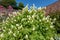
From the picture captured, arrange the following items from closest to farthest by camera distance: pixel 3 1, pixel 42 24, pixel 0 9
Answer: pixel 42 24 → pixel 0 9 → pixel 3 1

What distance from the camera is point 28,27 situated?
23.9 feet

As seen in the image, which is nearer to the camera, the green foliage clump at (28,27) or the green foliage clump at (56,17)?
the green foliage clump at (28,27)

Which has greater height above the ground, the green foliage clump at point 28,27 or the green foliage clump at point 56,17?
the green foliage clump at point 56,17

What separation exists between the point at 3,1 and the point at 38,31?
102 feet

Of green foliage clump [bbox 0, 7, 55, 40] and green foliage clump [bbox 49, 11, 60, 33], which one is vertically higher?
green foliage clump [bbox 49, 11, 60, 33]

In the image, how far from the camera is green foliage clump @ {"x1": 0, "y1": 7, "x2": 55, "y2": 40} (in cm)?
702

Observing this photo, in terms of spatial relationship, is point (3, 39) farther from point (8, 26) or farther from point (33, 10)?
point (33, 10)

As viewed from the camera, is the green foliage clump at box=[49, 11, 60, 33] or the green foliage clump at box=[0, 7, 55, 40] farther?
the green foliage clump at box=[49, 11, 60, 33]

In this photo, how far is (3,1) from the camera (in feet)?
125

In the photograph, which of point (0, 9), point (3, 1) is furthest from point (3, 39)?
point (3, 1)

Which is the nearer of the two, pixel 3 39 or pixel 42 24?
pixel 3 39

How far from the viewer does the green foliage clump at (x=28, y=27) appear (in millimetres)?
7016

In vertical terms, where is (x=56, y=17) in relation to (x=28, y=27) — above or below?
above

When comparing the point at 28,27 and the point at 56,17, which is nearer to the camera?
the point at 28,27
